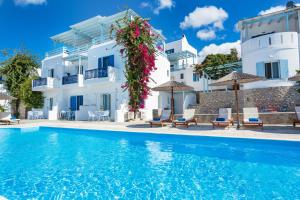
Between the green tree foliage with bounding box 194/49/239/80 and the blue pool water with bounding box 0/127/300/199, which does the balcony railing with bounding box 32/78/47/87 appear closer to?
the blue pool water with bounding box 0/127/300/199

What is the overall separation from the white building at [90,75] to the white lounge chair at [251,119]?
8.36m

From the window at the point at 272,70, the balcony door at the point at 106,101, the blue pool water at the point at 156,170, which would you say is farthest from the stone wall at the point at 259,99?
the blue pool water at the point at 156,170

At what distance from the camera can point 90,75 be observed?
61.8ft

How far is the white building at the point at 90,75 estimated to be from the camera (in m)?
18.4

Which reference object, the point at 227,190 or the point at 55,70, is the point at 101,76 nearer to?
the point at 55,70

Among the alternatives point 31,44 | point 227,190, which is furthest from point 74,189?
point 31,44

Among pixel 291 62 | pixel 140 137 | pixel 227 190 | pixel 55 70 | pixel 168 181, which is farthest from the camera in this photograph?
pixel 55 70

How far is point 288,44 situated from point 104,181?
663 inches

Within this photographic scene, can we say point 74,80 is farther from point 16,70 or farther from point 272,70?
point 272,70

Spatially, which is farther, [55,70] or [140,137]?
[55,70]

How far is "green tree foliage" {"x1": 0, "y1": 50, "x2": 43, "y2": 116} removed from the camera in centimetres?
2441

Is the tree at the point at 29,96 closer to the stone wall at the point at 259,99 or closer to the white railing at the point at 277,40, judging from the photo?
the stone wall at the point at 259,99

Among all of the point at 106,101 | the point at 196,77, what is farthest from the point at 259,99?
the point at 106,101

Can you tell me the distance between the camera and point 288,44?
15.1m
